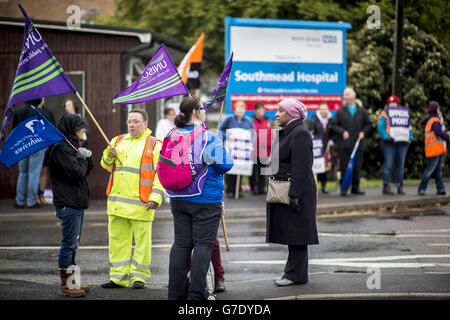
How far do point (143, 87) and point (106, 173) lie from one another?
A: 819 centimetres

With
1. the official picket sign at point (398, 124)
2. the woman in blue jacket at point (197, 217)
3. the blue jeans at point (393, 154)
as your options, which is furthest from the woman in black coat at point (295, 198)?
the blue jeans at point (393, 154)

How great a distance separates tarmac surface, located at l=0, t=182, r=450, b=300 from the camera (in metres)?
7.56

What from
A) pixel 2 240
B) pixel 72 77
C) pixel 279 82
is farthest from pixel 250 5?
pixel 2 240

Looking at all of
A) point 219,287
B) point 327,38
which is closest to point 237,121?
point 327,38

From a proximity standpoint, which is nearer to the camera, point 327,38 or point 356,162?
point 356,162

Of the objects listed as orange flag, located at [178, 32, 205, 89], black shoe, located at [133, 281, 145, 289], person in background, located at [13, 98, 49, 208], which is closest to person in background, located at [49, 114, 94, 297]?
black shoe, located at [133, 281, 145, 289]

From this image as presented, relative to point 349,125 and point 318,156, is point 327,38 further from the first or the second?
point 318,156

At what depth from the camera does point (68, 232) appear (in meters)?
7.66

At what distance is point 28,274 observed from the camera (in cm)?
888

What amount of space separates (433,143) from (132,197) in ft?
30.3

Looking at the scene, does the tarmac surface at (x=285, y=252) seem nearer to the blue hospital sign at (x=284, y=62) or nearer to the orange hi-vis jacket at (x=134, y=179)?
the orange hi-vis jacket at (x=134, y=179)

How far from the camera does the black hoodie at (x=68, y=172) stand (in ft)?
24.9

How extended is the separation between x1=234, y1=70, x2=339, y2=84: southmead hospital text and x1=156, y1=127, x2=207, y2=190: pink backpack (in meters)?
10.3

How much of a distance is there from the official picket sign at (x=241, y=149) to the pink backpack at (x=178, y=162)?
9.08 metres
